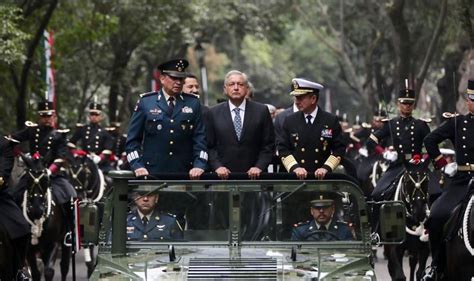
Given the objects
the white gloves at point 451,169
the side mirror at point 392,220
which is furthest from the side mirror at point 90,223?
the white gloves at point 451,169

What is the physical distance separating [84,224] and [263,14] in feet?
124

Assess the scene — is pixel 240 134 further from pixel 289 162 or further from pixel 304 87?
pixel 304 87

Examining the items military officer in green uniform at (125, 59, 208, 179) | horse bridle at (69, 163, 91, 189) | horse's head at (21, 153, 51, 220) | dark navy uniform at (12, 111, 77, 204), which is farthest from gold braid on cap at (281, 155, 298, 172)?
horse bridle at (69, 163, 91, 189)

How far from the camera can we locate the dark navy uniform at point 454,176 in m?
14.7

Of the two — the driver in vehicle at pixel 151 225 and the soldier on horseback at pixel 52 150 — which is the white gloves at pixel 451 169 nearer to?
the driver in vehicle at pixel 151 225

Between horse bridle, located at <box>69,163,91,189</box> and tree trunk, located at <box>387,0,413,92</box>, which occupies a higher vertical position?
tree trunk, located at <box>387,0,413,92</box>

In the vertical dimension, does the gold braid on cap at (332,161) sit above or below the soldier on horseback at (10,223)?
above

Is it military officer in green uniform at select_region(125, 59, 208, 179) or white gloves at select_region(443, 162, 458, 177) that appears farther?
white gloves at select_region(443, 162, 458, 177)

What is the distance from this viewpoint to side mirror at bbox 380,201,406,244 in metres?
11.0

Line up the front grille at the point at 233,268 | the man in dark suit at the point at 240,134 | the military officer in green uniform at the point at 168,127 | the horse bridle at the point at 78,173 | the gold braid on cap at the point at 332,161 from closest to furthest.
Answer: the front grille at the point at 233,268
the military officer in green uniform at the point at 168,127
the gold braid on cap at the point at 332,161
the man in dark suit at the point at 240,134
the horse bridle at the point at 78,173

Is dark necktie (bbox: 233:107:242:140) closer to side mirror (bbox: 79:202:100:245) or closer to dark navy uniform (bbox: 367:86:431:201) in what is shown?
side mirror (bbox: 79:202:100:245)

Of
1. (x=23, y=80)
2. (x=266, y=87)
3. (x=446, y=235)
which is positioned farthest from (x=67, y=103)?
(x=266, y=87)

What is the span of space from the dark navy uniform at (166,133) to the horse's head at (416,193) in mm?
5861

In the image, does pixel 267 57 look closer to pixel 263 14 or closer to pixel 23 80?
pixel 263 14
